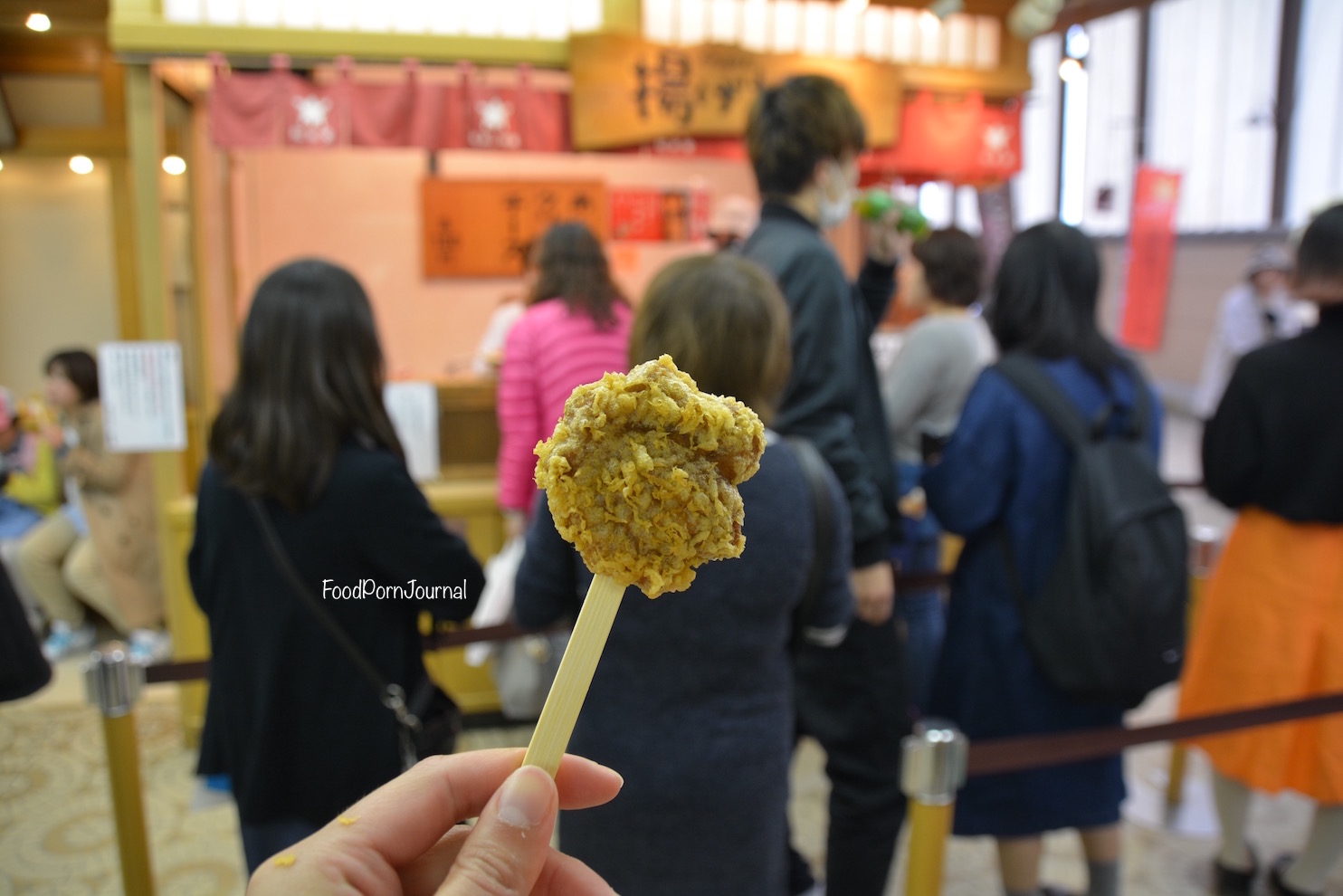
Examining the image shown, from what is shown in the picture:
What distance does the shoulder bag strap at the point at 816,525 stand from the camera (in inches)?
55.4

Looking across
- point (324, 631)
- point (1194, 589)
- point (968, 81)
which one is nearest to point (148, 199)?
point (324, 631)

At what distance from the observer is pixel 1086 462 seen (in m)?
1.94

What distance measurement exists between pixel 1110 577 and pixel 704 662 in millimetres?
1098

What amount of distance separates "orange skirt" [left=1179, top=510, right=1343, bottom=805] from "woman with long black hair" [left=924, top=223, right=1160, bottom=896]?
0.59 metres

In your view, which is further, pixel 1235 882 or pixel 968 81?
pixel 968 81

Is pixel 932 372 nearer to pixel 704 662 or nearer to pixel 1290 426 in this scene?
pixel 1290 426

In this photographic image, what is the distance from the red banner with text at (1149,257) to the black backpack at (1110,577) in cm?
873

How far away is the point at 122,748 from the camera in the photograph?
168 centimetres

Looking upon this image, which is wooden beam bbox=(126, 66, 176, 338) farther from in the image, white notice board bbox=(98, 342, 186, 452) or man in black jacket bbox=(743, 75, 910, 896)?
man in black jacket bbox=(743, 75, 910, 896)

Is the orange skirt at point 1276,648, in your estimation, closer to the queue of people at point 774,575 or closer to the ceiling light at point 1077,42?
the queue of people at point 774,575

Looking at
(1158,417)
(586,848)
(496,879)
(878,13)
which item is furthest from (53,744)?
(878,13)

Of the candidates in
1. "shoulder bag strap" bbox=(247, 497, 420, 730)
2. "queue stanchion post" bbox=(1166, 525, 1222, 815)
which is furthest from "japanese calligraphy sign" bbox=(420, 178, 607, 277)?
"shoulder bag strap" bbox=(247, 497, 420, 730)

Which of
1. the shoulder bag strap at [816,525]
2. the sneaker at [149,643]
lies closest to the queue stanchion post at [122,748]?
the shoulder bag strap at [816,525]

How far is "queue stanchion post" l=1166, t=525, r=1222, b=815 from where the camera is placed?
3068 millimetres
